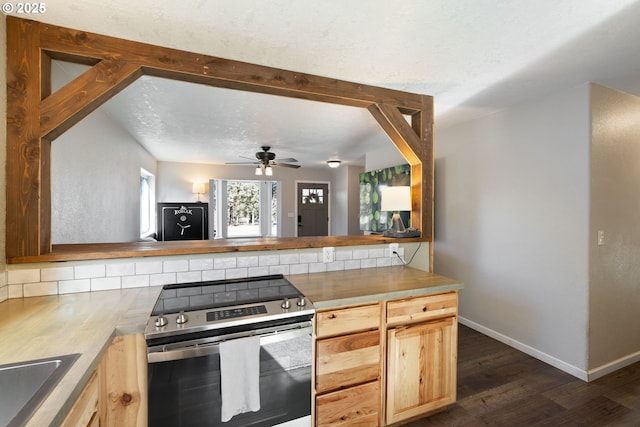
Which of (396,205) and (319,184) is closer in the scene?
(396,205)

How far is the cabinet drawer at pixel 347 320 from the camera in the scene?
1460 millimetres

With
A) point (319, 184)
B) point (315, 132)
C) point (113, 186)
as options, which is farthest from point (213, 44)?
point (319, 184)

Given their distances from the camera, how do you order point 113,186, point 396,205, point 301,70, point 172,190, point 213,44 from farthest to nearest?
point 172,190, point 113,186, point 396,205, point 301,70, point 213,44

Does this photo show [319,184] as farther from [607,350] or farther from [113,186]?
[607,350]

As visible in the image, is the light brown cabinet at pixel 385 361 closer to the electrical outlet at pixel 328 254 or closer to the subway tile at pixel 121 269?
the electrical outlet at pixel 328 254

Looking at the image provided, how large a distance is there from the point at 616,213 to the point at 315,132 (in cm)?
304

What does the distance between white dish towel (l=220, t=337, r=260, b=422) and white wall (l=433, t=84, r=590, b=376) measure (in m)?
2.56

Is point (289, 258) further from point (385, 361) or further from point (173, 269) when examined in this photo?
point (385, 361)

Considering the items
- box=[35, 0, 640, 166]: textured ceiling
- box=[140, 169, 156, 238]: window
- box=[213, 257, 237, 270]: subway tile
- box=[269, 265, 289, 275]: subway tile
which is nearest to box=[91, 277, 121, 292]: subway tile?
box=[213, 257, 237, 270]: subway tile

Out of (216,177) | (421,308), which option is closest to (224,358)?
(421,308)

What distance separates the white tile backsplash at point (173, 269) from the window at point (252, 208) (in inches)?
188

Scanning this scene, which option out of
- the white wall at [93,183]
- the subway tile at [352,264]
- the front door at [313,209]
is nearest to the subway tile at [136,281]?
the white wall at [93,183]

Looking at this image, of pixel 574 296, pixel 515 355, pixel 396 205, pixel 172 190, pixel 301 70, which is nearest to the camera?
pixel 301 70

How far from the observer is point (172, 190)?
5824 millimetres
